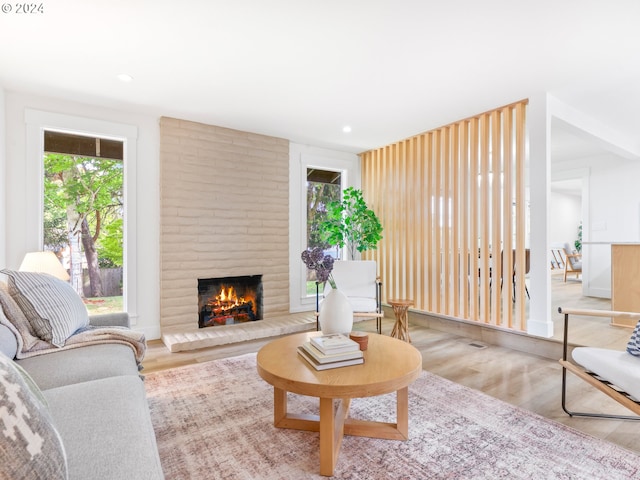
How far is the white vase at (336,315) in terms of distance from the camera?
2.16m

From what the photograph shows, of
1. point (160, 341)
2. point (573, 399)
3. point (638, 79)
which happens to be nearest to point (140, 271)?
point (160, 341)

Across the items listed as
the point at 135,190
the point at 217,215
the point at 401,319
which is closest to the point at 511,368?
the point at 401,319

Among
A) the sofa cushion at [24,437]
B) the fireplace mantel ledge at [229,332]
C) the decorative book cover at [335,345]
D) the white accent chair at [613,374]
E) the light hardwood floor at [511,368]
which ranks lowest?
the light hardwood floor at [511,368]

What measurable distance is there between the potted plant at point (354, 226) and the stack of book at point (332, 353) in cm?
287

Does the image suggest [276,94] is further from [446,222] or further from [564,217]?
[564,217]

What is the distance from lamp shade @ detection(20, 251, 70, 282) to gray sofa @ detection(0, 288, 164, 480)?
3.79 feet

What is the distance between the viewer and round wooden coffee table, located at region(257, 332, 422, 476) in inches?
62.5

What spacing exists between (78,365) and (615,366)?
2779 mm

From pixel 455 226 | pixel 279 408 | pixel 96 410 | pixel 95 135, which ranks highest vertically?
pixel 95 135

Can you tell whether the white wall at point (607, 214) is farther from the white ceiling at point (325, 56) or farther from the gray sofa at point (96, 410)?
the gray sofa at point (96, 410)

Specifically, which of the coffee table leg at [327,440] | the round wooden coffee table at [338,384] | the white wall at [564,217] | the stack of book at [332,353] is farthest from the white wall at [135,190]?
the white wall at [564,217]

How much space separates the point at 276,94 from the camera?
330 cm

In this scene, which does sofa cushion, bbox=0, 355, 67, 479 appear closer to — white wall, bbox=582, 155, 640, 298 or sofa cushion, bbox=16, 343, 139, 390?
sofa cushion, bbox=16, 343, 139, 390

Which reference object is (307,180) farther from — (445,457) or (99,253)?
(445,457)
